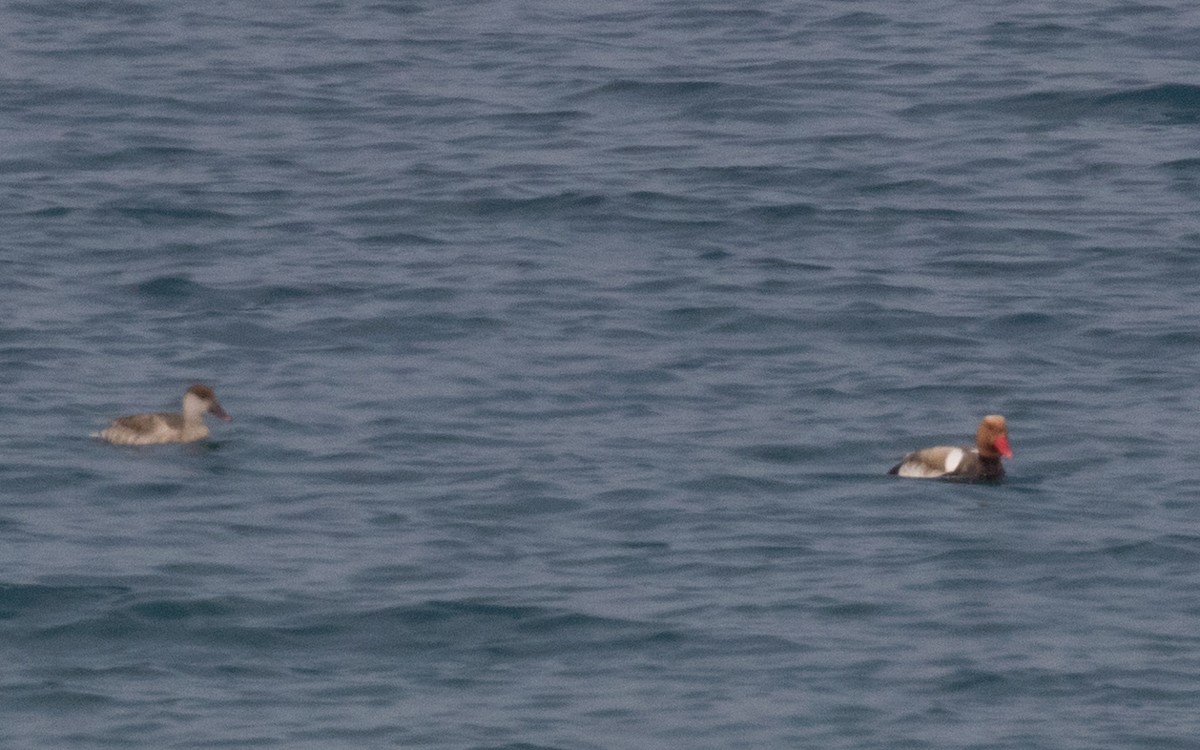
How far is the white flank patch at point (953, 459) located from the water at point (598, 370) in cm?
33

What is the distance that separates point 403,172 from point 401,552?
10.8 m

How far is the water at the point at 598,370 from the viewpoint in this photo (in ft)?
50.2

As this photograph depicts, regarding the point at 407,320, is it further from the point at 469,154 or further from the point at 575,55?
the point at 575,55

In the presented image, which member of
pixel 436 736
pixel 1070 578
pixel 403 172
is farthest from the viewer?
pixel 403 172

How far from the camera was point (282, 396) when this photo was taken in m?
21.1

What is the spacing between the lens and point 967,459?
62.6ft

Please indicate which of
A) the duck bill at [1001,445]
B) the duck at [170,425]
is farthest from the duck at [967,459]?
the duck at [170,425]

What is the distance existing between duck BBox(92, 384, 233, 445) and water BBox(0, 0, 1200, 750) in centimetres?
12

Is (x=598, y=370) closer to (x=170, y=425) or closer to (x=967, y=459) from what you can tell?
(x=170, y=425)

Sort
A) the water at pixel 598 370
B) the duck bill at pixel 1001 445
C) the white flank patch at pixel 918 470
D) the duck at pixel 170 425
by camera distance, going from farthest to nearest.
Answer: the duck at pixel 170 425 < the duck bill at pixel 1001 445 < the white flank patch at pixel 918 470 < the water at pixel 598 370

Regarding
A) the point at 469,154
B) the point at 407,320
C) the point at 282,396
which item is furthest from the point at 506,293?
the point at 469,154

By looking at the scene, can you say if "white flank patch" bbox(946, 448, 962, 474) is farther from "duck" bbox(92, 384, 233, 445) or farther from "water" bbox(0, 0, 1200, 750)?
"duck" bbox(92, 384, 233, 445)

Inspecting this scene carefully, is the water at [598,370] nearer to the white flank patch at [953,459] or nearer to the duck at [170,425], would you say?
the duck at [170,425]

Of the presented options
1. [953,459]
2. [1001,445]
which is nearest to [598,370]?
[953,459]
